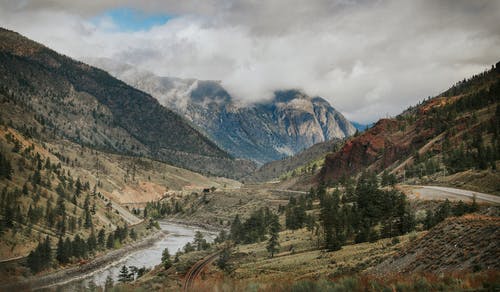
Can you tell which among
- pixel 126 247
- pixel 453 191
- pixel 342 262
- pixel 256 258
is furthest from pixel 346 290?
pixel 126 247

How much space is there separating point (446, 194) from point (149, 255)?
83.0 m

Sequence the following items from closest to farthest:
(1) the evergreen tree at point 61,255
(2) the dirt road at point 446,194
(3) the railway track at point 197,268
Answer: (3) the railway track at point 197,268, (2) the dirt road at point 446,194, (1) the evergreen tree at point 61,255

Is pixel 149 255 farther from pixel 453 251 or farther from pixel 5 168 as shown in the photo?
pixel 453 251

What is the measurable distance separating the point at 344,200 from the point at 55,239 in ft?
262

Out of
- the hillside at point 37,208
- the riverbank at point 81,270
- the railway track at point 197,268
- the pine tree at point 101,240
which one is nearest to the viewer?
the railway track at point 197,268

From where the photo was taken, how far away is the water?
3486 inches

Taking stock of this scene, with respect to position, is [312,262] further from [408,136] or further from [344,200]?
[408,136]

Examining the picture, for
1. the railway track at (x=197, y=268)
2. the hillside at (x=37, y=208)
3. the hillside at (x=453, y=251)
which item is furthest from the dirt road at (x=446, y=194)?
the hillside at (x=37, y=208)

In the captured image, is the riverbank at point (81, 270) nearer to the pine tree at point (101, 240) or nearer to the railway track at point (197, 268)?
the pine tree at point (101, 240)

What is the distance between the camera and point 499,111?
14162cm

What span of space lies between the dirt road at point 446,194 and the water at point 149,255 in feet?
212

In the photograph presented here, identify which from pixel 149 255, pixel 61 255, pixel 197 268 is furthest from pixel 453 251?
pixel 149 255

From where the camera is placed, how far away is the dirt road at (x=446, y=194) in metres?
70.2

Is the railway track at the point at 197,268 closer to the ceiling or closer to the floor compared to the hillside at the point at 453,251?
closer to the floor
